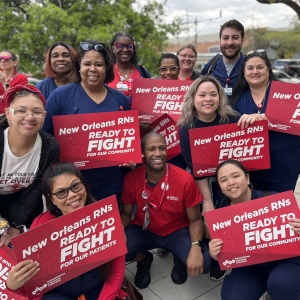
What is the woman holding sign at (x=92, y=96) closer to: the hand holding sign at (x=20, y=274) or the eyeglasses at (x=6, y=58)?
the hand holding sign at (x=20, y=274)

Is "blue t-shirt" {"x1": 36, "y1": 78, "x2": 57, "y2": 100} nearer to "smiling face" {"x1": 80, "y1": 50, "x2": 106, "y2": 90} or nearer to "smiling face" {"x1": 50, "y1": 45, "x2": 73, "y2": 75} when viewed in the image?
"smiling face" {"x1": 50, "y1": 45, "x2": 73, "y2": 75}

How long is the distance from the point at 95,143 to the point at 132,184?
1.79 feet

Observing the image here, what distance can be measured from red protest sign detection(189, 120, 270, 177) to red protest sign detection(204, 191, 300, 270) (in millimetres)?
677

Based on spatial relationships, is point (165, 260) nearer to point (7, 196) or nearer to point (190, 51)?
point (7, 196)

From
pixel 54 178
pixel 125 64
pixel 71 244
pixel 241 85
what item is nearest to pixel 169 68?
pixel 125 64

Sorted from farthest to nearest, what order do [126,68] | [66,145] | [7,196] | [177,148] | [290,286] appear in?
1. [126,68]
2. [177,148]
3. [66,145]
4. [7,196]
5. [290,286]

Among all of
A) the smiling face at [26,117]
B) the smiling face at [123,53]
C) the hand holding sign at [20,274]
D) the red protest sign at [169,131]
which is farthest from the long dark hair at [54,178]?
the smiling face at [123,53]

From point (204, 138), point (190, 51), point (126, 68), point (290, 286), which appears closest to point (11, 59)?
point (126, 68)

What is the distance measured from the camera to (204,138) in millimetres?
3119

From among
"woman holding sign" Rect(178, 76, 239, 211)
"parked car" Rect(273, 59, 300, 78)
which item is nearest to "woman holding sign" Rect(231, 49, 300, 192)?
"woman holding sign" Rect(178, 76, 239, 211)

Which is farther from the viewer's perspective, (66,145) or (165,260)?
(165,260)

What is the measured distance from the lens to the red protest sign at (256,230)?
96.7 inches

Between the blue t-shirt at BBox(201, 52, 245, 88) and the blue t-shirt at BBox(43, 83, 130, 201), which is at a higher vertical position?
the blue t-shirt at BBox(201, 52, 245, 88)

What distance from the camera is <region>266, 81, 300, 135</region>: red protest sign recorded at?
10.2 feet
